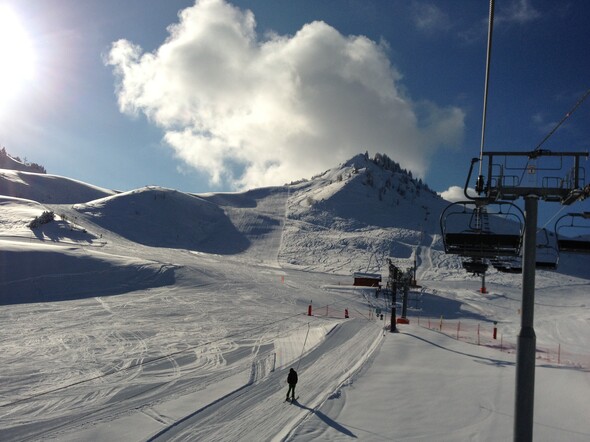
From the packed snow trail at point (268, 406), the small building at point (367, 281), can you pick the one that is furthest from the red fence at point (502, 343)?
the packed snow trail at point (268, 406)

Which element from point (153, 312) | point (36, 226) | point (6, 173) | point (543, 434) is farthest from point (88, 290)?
point (6, 173)

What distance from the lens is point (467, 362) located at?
22703mm

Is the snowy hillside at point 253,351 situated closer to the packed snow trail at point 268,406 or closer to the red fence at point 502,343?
the packed snow trail at point 268,406

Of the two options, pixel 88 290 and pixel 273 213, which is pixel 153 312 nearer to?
pixel 88 290

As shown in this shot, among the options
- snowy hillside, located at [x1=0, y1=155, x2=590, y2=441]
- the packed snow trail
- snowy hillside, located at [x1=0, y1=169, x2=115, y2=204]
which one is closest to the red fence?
snowy hillside, located at [x1=0, y1=155, x2=590, y2=441]

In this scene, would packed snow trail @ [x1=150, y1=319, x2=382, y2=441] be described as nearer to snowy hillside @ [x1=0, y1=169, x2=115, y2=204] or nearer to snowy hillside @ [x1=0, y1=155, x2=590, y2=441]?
snowy hillside @ [x1=0, y1=155, x2=590, y2=441]

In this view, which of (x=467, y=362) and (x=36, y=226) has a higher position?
(x=36, y=226)

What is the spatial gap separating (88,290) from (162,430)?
29.8 m

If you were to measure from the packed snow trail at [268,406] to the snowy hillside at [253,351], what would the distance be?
81 mm

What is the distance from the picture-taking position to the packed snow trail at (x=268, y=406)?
501 inches

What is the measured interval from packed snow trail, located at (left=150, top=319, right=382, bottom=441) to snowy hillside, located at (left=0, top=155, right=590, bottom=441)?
8cm

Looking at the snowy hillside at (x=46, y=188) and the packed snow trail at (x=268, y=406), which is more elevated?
the snowy hillside at (x=46, y=188)

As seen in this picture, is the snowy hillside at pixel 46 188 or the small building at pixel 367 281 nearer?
Result: the small building at pixel 367 281

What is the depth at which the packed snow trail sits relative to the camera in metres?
12.7
